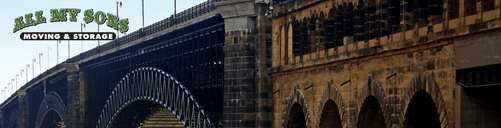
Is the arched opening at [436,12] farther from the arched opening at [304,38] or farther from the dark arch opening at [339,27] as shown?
the arched opening at [304,38]

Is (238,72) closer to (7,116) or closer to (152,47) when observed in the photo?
(152,47)

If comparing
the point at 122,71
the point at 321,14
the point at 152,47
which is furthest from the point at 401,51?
the point at 122,71

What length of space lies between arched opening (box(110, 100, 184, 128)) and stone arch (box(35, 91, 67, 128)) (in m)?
16.3

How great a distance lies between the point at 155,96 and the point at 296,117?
29033 millimetres

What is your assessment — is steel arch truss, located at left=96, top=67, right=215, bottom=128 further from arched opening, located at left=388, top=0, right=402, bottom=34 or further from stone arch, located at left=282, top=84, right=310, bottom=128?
arched opening, located at left=388, top=0, right=402, bottom=34

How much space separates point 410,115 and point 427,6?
4178mm

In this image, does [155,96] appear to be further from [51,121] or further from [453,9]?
[51,121]

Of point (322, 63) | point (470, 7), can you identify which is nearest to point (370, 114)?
point (322, 63)

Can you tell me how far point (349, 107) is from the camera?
37625mm

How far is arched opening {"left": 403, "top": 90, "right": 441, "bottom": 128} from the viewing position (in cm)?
3244

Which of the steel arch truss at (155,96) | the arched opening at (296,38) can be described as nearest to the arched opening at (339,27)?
the arched opening at (296,38)

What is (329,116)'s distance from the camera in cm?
4084

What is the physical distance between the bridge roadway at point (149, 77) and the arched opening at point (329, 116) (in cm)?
1429

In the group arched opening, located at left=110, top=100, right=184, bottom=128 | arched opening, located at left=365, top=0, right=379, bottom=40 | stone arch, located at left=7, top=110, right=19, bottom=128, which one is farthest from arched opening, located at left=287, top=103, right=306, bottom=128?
stone arch, located at left=7, top=110, right=19, bottom=128
